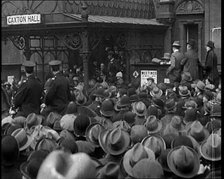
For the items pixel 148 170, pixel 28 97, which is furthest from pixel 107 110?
pixel 148 170

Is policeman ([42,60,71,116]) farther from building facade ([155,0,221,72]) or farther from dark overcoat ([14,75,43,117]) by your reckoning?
building facade ([155,0,221,72])

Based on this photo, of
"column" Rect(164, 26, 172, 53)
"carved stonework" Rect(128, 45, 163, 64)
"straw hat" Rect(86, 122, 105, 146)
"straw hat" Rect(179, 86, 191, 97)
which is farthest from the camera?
"column" Rect(164, 26, 172, 53)

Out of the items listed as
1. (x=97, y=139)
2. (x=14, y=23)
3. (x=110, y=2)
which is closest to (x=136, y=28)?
(x=110, y=2)

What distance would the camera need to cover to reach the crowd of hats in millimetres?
4148

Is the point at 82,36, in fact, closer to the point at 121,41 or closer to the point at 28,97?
the point at 121,41

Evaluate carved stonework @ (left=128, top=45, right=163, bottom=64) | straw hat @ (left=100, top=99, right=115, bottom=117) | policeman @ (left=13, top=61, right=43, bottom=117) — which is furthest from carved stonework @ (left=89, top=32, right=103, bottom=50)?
straw hat @ (left=100, top=99, right=115, bottom=117)

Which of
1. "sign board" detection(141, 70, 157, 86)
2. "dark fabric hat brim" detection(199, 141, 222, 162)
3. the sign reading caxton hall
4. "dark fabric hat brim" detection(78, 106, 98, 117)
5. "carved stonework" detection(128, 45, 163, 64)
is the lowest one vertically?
"dark fabric hat brim" detection(199, 141, 222, 162)

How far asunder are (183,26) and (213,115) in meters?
12.9

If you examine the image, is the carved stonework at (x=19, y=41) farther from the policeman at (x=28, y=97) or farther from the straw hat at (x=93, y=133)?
the straw hat at (x=93, y=133)

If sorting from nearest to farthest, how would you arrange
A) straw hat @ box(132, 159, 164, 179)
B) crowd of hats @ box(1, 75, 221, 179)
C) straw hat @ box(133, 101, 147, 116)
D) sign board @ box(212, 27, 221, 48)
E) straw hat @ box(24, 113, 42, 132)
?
crowd of hats @ box(1, 75, 221, 179), straw hat @ box(132, 159, 164, 179), straw hat @ box(24, 113, 42, 132), straw hat @ box(133, 101, 147, 116), sign board @ box(212, 27, 221, 48)

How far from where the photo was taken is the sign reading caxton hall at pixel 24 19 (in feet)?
48.6

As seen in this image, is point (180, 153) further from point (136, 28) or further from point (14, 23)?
point (136, 28)

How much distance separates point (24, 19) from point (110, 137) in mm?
9941

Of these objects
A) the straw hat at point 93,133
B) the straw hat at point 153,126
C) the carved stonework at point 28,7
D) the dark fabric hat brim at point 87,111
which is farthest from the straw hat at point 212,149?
the carved stonework at point 28,7
